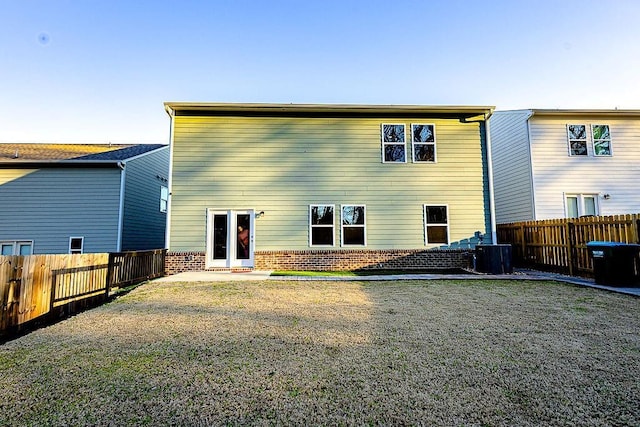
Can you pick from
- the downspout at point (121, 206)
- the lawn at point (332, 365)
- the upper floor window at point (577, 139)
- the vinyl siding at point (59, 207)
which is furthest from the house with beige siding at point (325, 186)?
the lawn at point (332, 365)

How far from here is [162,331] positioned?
14.0ft

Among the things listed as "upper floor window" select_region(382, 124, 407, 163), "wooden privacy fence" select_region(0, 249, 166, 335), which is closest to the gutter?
"wooden privacy fence" select_region(0, 249, 166, 335)

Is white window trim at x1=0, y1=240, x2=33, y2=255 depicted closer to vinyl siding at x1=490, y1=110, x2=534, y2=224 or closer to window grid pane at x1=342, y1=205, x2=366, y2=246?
window grid pane at x1=342, y1=205, x2=366, y2=246

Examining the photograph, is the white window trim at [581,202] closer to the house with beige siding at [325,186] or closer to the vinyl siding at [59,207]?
the house with beige siding at [325,186]

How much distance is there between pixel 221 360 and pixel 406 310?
10.6 feet

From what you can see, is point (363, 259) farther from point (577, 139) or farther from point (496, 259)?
point (577, 139)

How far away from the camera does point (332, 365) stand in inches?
119

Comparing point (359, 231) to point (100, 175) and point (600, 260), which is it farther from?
point (100, 175)

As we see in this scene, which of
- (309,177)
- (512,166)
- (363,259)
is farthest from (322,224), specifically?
(512,166)

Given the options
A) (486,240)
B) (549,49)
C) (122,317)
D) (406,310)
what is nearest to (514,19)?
(549,49)

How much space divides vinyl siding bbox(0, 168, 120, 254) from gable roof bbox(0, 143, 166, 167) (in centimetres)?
39

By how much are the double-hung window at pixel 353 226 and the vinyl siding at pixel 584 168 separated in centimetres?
737

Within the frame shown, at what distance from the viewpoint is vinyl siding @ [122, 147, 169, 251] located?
12.7m

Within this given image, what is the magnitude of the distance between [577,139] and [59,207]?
20854mm
